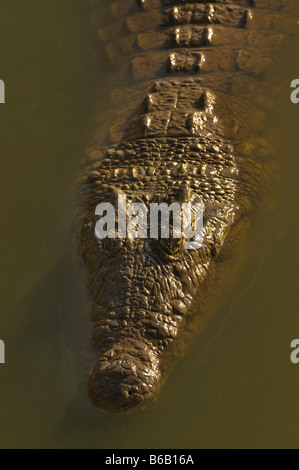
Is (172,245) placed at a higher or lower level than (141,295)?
higher

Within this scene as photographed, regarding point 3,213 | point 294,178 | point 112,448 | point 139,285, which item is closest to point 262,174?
point 294,178

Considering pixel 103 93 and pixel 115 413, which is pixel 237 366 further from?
pixel 103 93

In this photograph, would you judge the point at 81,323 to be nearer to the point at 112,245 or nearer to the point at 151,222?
the point at 112,245

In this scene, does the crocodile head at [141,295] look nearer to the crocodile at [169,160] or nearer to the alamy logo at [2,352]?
the crocodile at [169,160]

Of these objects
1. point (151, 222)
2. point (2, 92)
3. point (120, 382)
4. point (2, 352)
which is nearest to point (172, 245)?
point (151, 222)

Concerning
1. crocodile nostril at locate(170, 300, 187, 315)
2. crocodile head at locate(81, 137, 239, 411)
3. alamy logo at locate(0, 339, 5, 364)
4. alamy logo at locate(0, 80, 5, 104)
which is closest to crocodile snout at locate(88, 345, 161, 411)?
crocodile head at locate(81, 137, 239, 411)

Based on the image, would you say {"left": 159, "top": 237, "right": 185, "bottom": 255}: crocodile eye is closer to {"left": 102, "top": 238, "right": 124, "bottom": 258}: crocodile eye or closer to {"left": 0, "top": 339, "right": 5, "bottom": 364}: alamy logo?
{"left": 102, "top": 238, "right": 124, "bottom": 258}: crocodile eye
